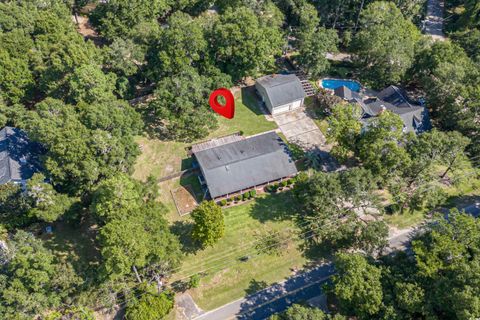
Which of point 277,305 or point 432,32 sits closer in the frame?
point 277,305

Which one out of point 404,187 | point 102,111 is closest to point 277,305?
point 404,187

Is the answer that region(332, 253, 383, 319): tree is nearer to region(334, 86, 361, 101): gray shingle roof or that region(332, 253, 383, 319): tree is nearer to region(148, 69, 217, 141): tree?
region(148, 69, 217, 141): tree

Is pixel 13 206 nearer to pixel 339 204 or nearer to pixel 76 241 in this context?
pixel 76 241

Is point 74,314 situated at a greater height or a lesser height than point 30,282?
lesser

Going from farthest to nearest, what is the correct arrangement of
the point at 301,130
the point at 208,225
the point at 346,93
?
the point at 346,93, the point at 301,130, the point at 208,225

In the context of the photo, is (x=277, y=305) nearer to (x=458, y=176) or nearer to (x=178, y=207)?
(x=178, y=207)

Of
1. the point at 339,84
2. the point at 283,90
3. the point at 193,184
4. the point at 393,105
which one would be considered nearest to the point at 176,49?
the point at 283,90

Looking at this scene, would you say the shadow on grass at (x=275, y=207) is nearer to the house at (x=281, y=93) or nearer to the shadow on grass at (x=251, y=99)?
the house at (x=281, y=93)
